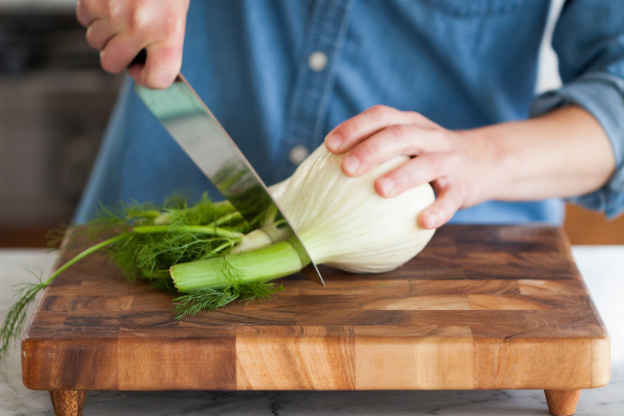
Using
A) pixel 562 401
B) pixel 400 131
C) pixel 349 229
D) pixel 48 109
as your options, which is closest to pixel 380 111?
pixel 400 131

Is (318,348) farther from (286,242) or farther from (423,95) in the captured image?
(423,95)

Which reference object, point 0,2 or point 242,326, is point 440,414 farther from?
point 0,2

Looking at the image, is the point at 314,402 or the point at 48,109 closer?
the point at 314,402

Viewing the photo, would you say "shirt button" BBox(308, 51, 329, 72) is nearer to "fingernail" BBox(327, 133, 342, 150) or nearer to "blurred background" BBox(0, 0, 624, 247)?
"fingernail" BBox(327, 133, 342, 150)

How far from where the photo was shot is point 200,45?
1415mm

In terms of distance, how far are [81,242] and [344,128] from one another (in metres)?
0.49

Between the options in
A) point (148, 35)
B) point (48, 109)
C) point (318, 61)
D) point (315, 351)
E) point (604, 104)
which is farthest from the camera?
point (48, 109)

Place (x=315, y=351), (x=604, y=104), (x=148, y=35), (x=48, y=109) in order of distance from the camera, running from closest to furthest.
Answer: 1. (x=315, y=351)
2. (x=148, y=35)
3. (x=604, y=104)
4. (x=48, y=109)

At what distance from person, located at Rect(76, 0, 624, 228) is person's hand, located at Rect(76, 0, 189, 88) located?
28mm

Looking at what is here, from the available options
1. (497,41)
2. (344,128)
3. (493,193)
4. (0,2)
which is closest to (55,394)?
(344,128)

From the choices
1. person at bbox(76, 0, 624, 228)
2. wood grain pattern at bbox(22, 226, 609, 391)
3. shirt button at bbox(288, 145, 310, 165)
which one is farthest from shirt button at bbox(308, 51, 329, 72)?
wood grain pattern at bbox(22, 226, 609, 391)

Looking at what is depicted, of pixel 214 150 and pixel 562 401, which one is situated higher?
pixel 214 150

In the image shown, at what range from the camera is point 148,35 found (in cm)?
95

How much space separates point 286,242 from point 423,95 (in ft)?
1.61
